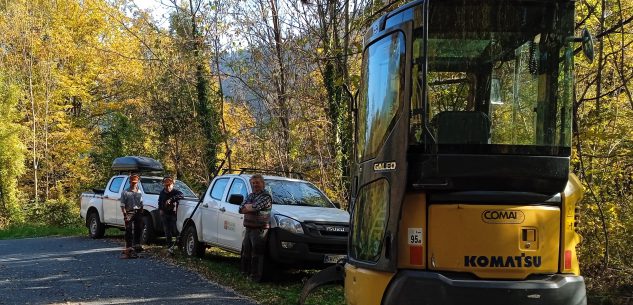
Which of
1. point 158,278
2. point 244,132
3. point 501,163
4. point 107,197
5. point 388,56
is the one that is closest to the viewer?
point 501,163

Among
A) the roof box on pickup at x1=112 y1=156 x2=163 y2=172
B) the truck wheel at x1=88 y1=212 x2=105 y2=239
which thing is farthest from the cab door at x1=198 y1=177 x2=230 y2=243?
the truck wheel at x1=88 y1=212 x2=105 y2=239

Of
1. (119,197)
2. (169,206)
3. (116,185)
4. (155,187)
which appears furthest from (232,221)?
(116,185)

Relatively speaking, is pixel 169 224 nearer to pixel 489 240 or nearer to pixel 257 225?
pixel 257 225

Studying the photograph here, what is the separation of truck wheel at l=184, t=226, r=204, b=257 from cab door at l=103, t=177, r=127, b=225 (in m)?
4.15

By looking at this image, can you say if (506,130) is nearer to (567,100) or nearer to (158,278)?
(567,100)

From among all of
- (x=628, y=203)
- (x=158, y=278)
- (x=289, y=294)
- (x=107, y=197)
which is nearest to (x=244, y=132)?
(x=107, y=197)

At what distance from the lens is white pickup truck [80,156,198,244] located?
14.3 m

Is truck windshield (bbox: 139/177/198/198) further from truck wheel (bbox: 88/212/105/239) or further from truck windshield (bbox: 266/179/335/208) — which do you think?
truck windshield (bbox: 266/179/335/208)

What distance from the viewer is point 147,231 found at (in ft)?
47.0

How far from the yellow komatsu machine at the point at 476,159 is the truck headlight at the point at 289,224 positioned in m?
4.05

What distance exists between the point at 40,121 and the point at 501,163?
103 feet

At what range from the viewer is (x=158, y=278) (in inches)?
381

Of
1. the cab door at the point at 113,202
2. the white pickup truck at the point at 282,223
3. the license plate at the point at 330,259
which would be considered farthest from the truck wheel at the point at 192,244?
the cab door at the point at 113,202

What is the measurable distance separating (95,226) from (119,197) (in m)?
1.89
